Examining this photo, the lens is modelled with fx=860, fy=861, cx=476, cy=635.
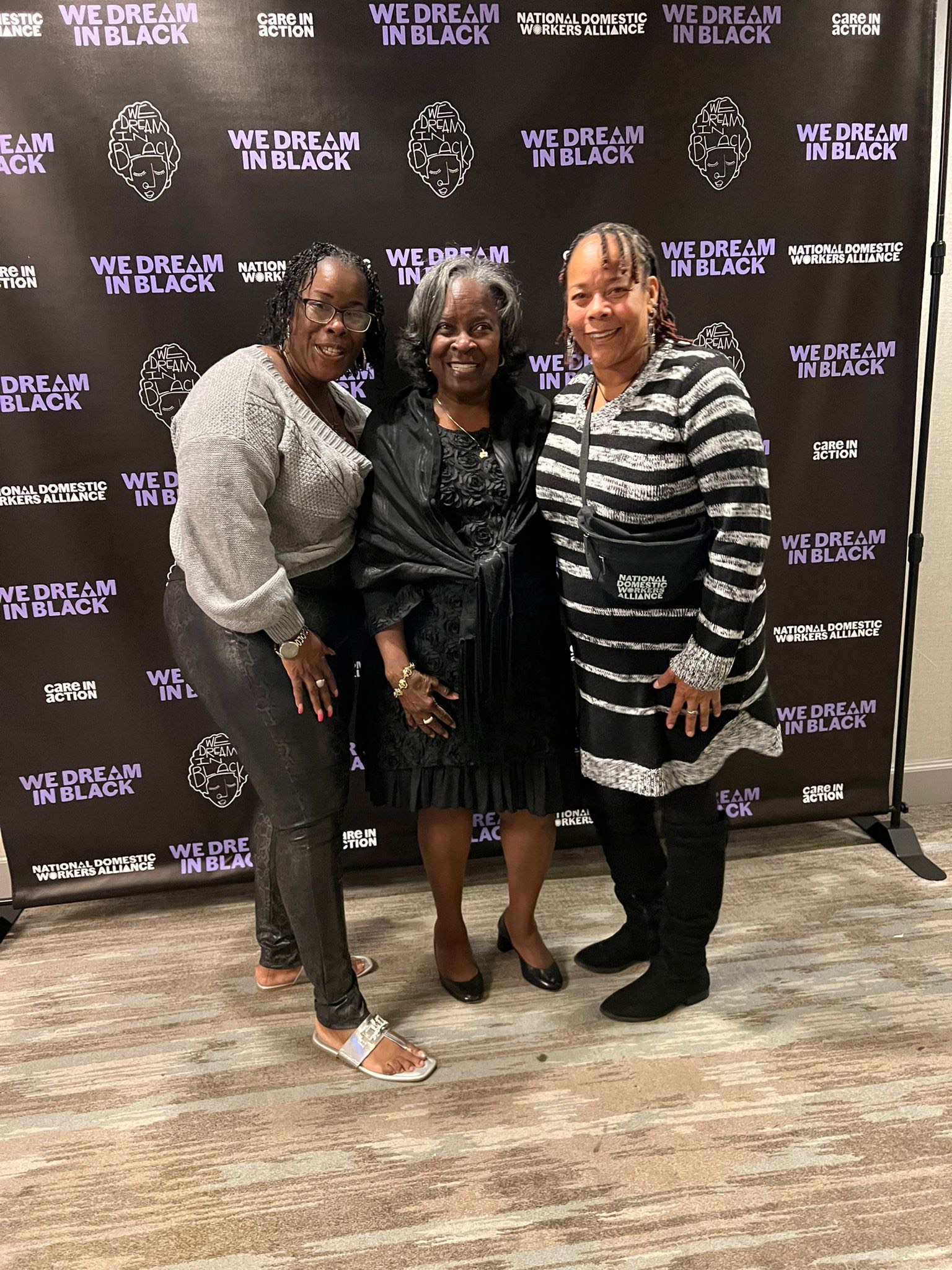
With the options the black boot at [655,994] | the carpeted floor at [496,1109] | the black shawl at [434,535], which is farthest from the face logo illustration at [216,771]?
the black boot at [655,994]

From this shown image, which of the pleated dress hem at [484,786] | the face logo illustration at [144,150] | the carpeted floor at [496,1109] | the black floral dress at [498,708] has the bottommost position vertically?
the carpeted floor at [496,1109]

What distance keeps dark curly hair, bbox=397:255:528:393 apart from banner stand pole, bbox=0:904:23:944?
1.96 m

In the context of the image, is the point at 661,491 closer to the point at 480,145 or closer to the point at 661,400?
the point at 661,400

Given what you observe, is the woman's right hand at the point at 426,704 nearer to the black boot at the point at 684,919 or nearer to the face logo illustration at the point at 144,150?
the black boot at the point at 684,919


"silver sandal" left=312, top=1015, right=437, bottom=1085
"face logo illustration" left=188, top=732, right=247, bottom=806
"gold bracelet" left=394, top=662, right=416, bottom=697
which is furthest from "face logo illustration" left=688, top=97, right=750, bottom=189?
"silver sandal" left=312, top=1015, right=437, bottom=1085

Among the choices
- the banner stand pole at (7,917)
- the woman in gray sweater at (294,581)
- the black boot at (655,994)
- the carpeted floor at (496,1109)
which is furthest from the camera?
the banner stand pole at (7,917)

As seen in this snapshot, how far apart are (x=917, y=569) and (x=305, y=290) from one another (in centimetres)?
194

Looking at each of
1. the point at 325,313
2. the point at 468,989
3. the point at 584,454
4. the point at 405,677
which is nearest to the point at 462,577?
the point at 405,677

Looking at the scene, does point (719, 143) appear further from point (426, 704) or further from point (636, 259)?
point (426, 704)

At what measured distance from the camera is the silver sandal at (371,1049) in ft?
6.14

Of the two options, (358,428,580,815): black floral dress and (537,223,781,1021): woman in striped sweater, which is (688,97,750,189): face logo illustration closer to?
(537,223,781,1021): woman in striped sweater

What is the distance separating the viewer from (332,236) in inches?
86.6

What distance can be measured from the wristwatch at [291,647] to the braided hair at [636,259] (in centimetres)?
82

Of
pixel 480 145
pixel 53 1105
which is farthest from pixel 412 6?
pixel 53 1105
